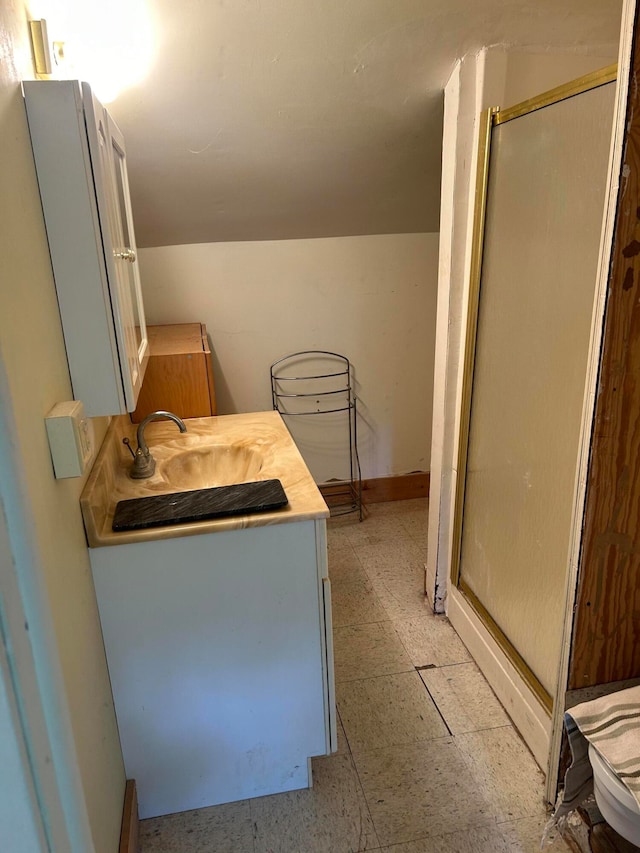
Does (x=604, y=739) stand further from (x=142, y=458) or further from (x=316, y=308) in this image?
(x=316, y=308)

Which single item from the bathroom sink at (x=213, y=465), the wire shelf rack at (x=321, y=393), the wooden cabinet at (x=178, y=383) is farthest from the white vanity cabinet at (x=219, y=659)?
the wire shelf rack at (x=321, y=393)

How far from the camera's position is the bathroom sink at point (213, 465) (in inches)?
70.8

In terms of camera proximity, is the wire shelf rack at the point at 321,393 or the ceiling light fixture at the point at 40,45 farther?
the wire shelf rack at the point at 321,393

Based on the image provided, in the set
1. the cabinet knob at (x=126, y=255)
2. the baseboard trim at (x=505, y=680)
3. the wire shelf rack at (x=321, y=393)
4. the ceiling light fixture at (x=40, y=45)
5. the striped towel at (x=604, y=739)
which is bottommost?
the baseboard trim at (x=505, y=680)

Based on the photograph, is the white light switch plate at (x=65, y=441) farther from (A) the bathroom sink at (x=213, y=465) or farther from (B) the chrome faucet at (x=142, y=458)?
(A) the bathroom sink at (x=213, y=465)

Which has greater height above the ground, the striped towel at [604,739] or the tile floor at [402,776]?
the striped towel at [604,739]

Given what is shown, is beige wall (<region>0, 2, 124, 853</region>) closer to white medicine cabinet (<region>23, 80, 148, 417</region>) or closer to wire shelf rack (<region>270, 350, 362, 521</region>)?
white medicine cabinet (<region>23, 80, 148, 417</region>)

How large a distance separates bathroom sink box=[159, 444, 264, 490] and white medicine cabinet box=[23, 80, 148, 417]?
0.58 metres

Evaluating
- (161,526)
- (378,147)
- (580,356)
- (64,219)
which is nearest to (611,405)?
(580,356)

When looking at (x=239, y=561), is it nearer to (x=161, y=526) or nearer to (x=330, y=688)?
(x=161, y=526)

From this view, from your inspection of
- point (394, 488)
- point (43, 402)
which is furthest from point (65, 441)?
point (394, 488)

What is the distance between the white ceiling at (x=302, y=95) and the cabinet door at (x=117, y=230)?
1.12 feet

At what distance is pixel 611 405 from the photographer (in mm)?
1122

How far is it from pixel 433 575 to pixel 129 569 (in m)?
1.31
